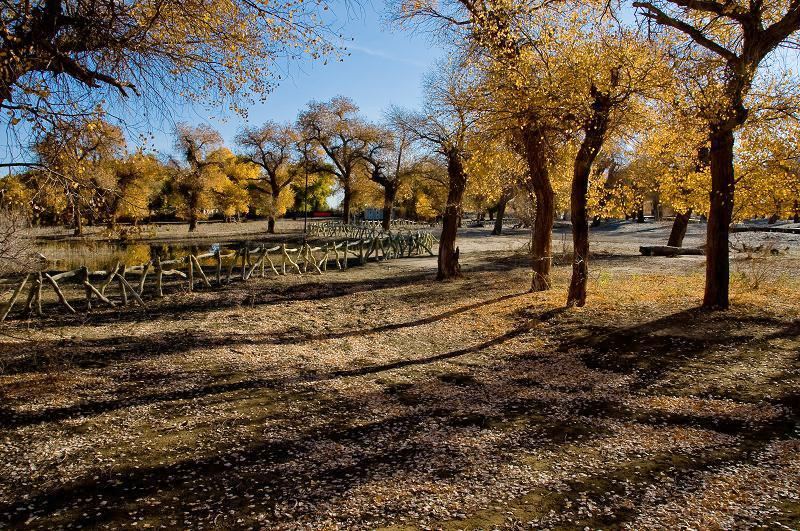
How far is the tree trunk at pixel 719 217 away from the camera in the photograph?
11781 mm

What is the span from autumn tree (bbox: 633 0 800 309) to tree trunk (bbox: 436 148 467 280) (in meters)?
7.99

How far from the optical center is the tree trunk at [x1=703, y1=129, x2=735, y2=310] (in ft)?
38.7

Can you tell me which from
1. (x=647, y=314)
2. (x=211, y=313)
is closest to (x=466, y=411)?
(x=647, y=314)

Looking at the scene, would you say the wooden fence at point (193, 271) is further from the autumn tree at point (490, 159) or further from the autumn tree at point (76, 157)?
the autumn tree at point (490, 159)

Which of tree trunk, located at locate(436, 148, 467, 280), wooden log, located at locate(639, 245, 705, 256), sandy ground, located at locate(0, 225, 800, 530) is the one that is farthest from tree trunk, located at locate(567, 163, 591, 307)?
wooden log, located at locate(639, 245, 705, 256)

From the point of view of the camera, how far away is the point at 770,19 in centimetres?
1118

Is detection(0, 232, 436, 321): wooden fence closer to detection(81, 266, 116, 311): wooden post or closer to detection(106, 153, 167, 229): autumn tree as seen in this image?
detection(81, 266, 116, 311): wooden post

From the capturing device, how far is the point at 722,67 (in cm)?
1212

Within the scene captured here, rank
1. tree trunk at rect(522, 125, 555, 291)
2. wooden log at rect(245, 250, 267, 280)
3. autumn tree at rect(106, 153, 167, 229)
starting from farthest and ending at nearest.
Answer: wooden log at rect(245, 250, 267, 280)
tree trunk at rect(522, 125, 555, 291)
autumn tree at rect(106, 153, 167, 229)

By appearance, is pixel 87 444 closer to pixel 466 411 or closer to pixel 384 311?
pixel 466 411

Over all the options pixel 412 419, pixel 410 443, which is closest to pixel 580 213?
pixel 412 419

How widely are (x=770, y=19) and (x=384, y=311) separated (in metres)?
11.8

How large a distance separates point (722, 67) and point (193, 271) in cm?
Answer: 1983

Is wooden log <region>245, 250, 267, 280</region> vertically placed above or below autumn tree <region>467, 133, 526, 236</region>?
below
